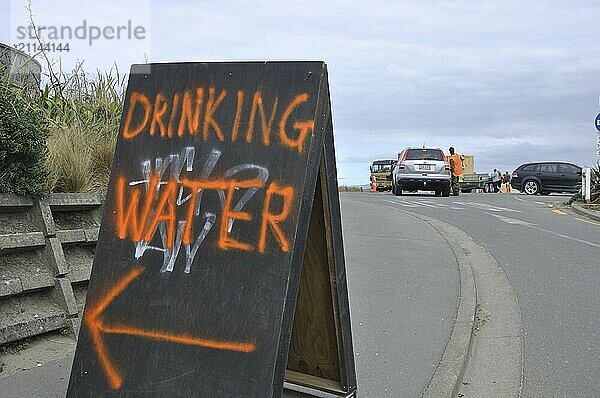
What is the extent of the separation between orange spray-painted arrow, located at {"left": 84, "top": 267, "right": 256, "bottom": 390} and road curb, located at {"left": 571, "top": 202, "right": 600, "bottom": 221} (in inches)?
616

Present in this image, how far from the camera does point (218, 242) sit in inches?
131

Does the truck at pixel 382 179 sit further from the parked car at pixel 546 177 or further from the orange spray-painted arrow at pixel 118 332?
the orange spray-painted arrow at pixel 118 332

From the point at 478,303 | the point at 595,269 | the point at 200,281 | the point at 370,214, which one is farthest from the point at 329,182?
the point at 370,214

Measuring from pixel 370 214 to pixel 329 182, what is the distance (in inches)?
481

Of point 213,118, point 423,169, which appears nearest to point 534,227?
point 423,169

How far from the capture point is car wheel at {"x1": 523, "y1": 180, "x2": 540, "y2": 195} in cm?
3344

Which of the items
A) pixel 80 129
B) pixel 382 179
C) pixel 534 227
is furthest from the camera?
pixel 382 179

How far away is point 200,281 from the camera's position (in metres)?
3.31

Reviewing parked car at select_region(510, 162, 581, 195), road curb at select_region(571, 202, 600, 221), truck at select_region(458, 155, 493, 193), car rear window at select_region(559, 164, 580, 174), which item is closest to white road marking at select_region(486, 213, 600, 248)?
road curb at select_region(571, 202, 600, 221)

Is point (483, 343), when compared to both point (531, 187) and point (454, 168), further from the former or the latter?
point (531, 187)

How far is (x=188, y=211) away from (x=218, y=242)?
9.2 inches

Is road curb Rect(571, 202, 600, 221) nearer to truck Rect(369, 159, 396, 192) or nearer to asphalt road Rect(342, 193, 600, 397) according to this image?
asphalt road Rect(342, 193, 600, 397)

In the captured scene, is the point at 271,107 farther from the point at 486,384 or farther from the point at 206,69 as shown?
the point at 486,384

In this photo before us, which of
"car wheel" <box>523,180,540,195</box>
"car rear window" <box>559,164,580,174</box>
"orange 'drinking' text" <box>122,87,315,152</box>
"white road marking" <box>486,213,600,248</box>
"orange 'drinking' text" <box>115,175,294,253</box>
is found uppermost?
"orange 'drinking' text" <box>122,87,315,152</box>
